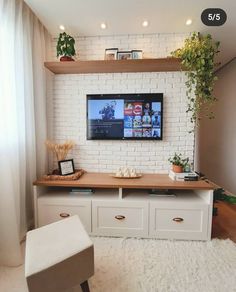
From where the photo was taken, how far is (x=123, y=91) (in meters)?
2.46

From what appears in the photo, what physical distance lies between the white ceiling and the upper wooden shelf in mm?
448

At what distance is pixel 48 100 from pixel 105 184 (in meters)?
1.35

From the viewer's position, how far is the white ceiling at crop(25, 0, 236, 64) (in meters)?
1.89

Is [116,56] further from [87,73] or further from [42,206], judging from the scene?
[42,206]

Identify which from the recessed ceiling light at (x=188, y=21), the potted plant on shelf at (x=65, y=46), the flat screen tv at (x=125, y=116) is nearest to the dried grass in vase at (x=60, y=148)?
the flat screen tv at (x=125, y=116)

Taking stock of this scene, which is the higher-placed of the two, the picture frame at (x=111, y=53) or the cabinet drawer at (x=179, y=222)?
the picture frame at (x=111, y=53)

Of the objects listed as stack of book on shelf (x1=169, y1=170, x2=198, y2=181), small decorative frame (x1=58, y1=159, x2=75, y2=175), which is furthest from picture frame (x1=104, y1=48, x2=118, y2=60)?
stack of book on shelf (x1=169, y1=170, x2=198, y2=181)

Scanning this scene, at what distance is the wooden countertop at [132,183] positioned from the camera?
1.99m

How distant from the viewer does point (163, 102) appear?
243cm

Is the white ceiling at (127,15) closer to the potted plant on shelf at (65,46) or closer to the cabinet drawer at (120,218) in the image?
the potted plant on shelf at (65,46)

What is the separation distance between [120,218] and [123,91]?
150cm

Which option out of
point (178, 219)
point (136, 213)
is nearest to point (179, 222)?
point (178, 219)

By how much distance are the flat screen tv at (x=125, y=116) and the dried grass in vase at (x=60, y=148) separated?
0.33 meters

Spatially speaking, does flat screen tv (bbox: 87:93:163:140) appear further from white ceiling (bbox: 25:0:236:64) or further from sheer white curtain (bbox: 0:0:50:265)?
white ceiling (bbox: 25:0:236:64)
